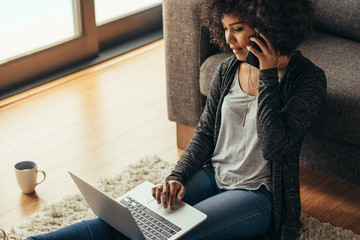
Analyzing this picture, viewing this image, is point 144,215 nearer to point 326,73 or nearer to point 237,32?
point 237,32

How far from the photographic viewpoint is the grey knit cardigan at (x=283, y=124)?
1.55m

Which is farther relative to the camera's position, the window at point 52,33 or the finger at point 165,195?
the window at point 52,33

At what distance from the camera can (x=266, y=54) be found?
1561mm

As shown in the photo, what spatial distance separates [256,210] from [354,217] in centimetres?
60

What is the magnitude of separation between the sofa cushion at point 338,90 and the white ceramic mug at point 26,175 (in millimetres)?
732

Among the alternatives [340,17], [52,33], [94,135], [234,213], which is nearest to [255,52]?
[234,213]

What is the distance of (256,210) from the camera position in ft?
5.29

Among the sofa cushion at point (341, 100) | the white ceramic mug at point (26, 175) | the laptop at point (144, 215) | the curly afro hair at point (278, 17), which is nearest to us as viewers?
the laptop at point (144, 215)

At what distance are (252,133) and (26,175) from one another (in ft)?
3.12

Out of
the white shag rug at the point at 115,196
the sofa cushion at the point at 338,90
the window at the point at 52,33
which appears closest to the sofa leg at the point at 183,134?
the white shag rug at the point at 115,196

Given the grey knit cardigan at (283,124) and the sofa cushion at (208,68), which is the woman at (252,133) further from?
the sofa cushion at (208,68)

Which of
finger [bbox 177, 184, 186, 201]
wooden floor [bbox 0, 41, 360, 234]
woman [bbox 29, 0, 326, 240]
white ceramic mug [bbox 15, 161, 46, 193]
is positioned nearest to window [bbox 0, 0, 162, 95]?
wooden floor [bbox 0, 41, 360, 234]

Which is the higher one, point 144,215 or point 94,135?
point 144,215

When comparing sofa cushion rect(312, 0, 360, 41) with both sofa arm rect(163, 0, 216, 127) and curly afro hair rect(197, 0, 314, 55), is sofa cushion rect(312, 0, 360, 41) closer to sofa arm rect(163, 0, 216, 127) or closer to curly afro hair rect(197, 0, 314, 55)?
sofa arm rect(163, 0, 216, 127)
